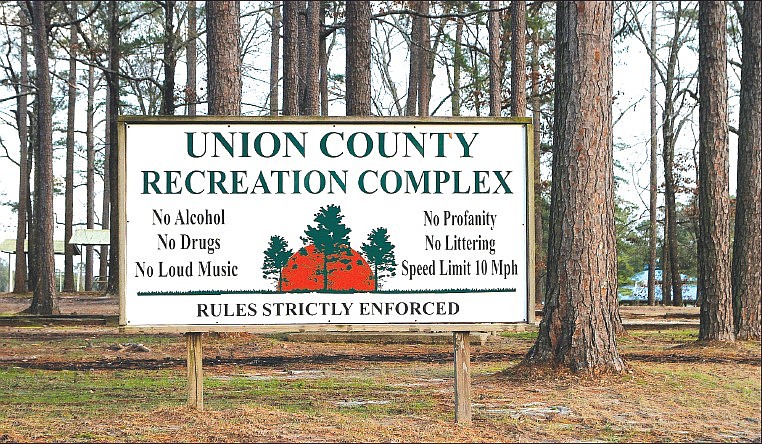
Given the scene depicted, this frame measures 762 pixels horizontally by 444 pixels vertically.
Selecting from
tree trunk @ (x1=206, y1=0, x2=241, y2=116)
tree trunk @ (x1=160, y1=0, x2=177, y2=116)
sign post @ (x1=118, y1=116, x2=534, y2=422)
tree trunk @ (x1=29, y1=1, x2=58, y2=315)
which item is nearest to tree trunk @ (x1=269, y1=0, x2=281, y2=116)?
tree trunk @ (x1=160, y1=0, x2=177, y2=116)

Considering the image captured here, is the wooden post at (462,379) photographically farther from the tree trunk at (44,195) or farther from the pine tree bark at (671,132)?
the pine tree bark at (671,132)

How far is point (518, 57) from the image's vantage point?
25297 millimetres

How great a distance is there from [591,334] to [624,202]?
41370mm

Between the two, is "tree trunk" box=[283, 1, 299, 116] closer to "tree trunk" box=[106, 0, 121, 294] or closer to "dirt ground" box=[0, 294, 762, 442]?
"dirt ground" box=[0, 294, 762, 442]

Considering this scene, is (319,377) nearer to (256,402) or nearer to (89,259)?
(256,402)

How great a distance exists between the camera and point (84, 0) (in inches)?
1483

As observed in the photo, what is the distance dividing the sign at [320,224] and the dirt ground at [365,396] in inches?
34.5

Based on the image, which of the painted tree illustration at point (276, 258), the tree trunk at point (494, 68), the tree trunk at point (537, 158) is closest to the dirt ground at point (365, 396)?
the painted tree illustration at point (276, 258)

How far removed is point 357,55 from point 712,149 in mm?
6748

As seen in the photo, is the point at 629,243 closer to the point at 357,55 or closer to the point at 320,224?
the point at 357,55

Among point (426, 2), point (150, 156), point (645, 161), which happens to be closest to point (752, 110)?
point (150, 156)

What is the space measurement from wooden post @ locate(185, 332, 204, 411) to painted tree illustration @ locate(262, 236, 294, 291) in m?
0.85

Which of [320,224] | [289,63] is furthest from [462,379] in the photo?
[289,63]

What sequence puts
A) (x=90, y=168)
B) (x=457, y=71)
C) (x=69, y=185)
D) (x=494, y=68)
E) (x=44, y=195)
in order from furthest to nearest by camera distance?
(x=90, y=168) < (x=69, y=185) < (x=457, y=71) < (x=494, y=68) < (x=44, y=195)
